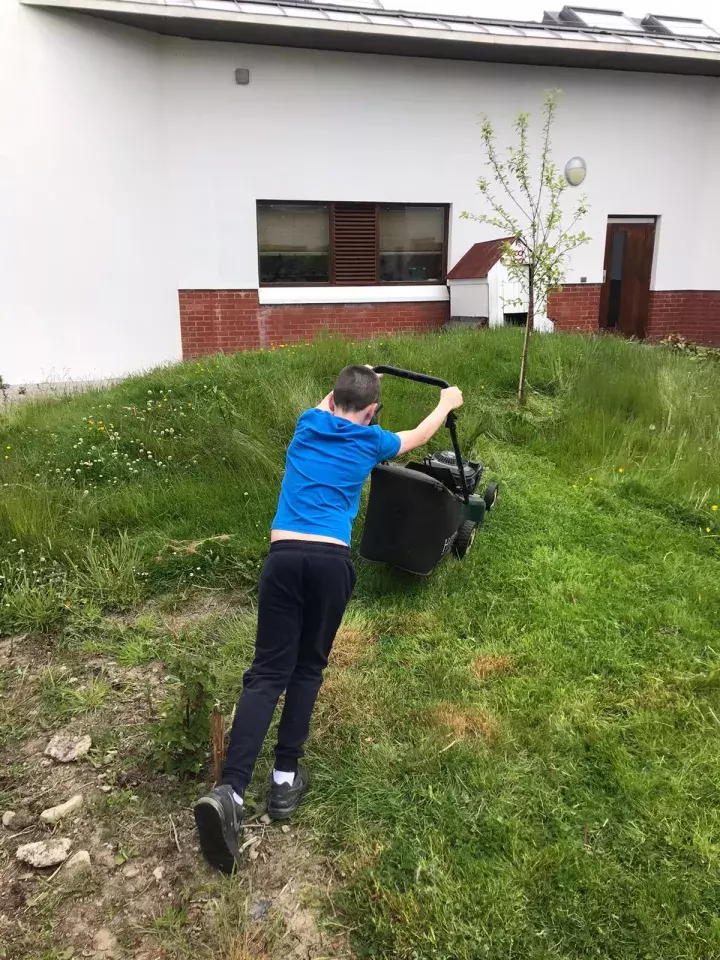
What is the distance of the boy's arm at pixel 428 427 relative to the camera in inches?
109

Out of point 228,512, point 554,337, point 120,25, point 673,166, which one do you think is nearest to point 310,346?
point 554,337

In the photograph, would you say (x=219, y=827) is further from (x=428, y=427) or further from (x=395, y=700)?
(x=428, y=427)

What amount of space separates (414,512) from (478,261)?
7707 mm

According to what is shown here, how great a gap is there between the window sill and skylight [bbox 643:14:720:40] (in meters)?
6.41

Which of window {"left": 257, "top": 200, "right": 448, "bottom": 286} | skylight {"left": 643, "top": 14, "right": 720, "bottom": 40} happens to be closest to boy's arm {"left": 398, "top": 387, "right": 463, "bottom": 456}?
window {"left": 257, "top": 200, "right": 448, "bottom": 286}

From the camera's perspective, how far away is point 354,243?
10.9 meters

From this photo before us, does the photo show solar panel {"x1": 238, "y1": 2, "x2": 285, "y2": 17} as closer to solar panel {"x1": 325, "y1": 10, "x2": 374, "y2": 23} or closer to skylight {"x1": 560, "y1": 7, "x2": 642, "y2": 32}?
solar panel {"x1": 325, "y1": 10, "x2": 374, "y2": 23}

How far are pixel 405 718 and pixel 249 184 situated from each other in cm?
910

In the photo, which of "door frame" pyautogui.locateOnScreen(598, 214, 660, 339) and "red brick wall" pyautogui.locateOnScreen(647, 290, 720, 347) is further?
"red brick wall" pyautogui.locateOnScreen(647, 290, 720, 347)

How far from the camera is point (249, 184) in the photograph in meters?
10.0

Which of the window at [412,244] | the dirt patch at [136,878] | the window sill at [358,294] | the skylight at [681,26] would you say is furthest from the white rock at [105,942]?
the skylight at [681,26]

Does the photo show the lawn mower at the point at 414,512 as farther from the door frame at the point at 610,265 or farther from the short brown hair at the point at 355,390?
the door frame at the point at 610,265

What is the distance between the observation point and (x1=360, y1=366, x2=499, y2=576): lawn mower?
140 inches

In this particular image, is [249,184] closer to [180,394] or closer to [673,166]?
Result: [180,394]
